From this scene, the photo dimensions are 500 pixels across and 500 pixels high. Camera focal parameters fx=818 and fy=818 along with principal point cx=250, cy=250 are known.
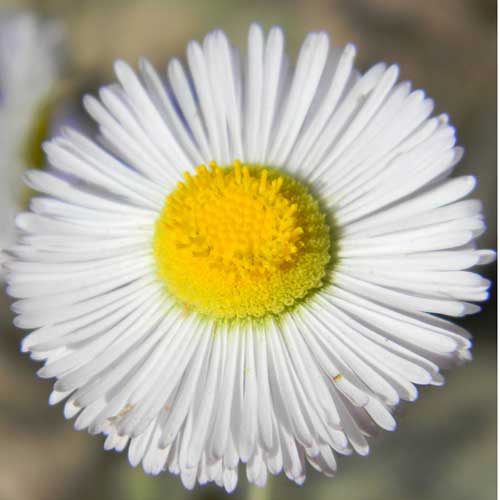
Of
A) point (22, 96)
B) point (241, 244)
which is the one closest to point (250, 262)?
point (241, 244)

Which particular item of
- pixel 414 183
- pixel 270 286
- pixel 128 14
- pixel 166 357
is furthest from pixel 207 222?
pixel 128 14

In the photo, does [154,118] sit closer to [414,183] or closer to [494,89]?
[414,183]

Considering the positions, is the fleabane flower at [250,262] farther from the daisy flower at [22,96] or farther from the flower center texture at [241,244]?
the daisy flower at [22,96]

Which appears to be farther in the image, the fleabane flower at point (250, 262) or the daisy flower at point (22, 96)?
the daisy flower at point (22, 96)

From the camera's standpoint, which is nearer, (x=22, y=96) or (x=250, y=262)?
(x=250, y=262)

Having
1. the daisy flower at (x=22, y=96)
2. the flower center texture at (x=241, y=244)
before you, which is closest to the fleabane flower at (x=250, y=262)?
the flower center texture at (x=241, y=244)

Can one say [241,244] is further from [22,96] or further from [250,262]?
[22,96]

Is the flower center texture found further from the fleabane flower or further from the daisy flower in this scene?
the daisy flower
